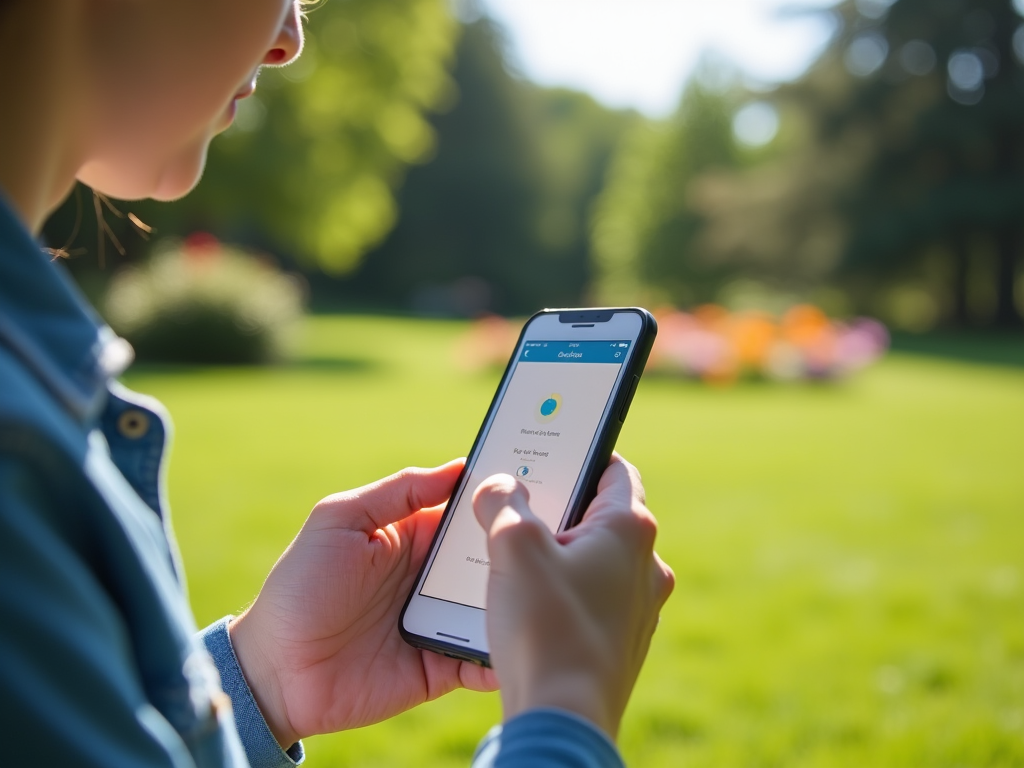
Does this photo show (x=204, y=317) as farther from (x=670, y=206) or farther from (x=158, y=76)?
(x=670, y=206)

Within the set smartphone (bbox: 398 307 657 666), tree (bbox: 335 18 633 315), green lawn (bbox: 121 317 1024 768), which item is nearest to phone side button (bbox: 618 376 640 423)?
smartphone (bbox: 398 307 657 666)

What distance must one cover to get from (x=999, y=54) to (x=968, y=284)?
666 centimetres

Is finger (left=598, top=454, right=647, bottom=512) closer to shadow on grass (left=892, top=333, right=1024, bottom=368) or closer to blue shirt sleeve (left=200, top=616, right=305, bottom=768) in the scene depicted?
blue shirt sleeve (left=200, top=616, right=305, bottom=768)

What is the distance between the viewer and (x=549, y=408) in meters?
1.61

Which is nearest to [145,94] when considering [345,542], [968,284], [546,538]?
[546,538]

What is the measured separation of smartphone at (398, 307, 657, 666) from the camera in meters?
1.45

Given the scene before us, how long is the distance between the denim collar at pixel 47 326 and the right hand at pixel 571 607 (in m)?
0.42

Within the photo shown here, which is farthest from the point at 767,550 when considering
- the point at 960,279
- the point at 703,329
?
the point at 960,279

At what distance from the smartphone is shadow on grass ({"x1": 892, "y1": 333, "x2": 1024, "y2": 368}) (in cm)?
1710

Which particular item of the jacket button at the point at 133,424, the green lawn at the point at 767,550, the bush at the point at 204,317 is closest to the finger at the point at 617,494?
the jacket button at the point at 133,424

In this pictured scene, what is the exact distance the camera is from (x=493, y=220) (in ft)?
129

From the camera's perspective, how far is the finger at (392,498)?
5.01ft

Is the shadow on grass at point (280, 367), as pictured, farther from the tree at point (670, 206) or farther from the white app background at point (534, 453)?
the tree at point (670, 206)

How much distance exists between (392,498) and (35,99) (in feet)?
2.96
